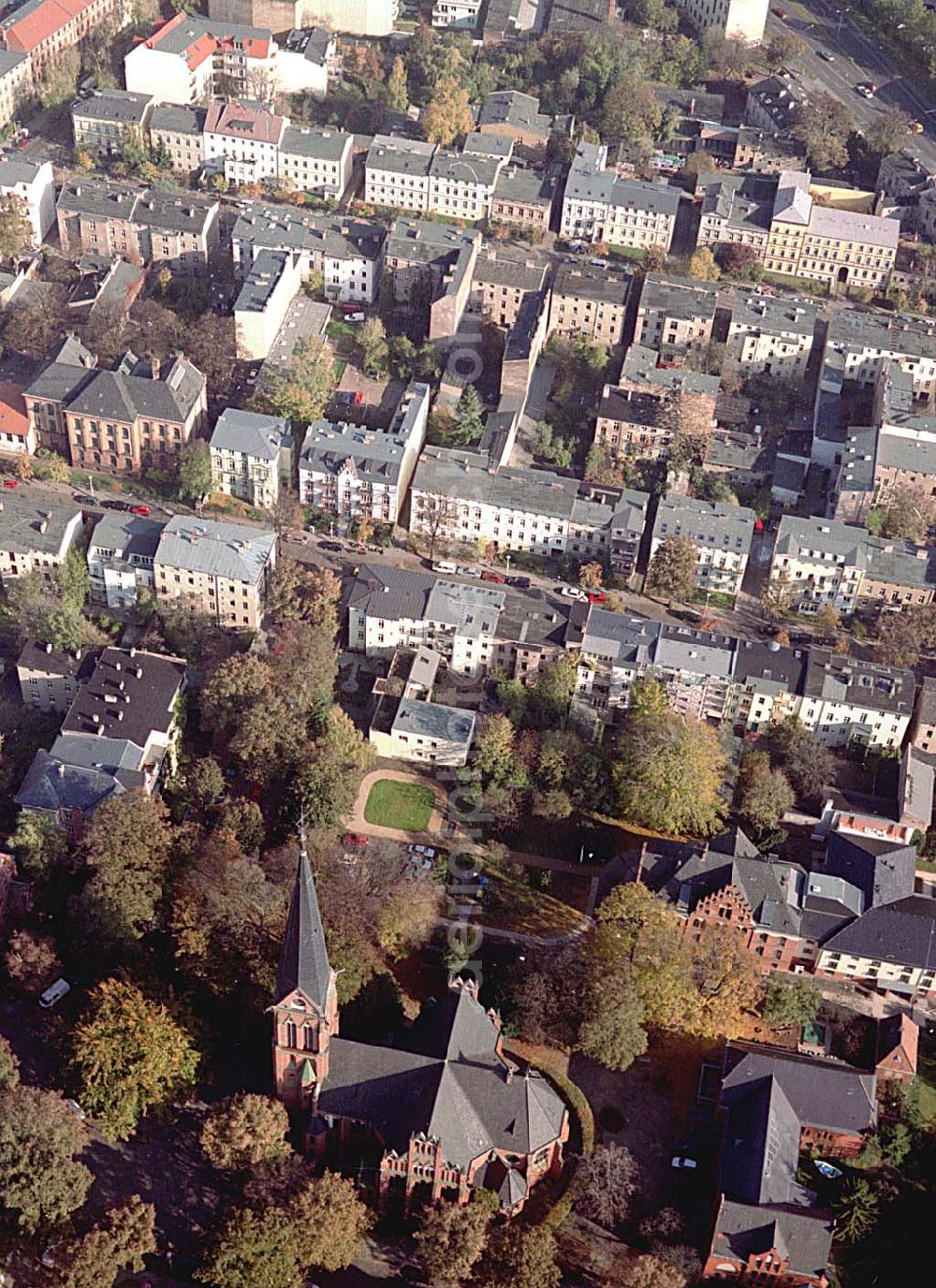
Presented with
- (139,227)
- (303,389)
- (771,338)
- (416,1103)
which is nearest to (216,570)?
(303,389)

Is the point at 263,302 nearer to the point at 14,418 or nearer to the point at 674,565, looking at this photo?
the point at 14,418

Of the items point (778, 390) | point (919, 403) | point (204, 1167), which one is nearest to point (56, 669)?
point (204, 1167)

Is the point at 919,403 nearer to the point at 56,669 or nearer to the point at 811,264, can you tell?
the point at 811,264

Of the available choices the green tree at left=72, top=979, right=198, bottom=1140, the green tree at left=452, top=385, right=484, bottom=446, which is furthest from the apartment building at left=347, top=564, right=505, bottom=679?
the green tree at left=72, top=979, right=198, bottom=1140

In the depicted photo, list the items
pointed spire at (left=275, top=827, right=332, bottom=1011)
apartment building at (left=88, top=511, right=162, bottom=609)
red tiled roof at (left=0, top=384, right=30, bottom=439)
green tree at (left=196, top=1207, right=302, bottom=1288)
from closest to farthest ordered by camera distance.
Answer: pointed spire at (left=275, top=827, right=332, bottom=1011) → green tree at (left=196, top=1207, right=302, bottom=1288) → apartment building at (left=88, top=511, right=162, bottom=609) → red tiled roof at (left=0, top=384, right=30, bottom=439)

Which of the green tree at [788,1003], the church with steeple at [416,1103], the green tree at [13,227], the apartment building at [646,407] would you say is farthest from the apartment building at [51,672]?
the green tree at [13,227]

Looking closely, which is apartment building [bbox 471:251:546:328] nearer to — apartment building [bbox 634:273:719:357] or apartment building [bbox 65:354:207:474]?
apartment building [bbox 634:273:719:357]
